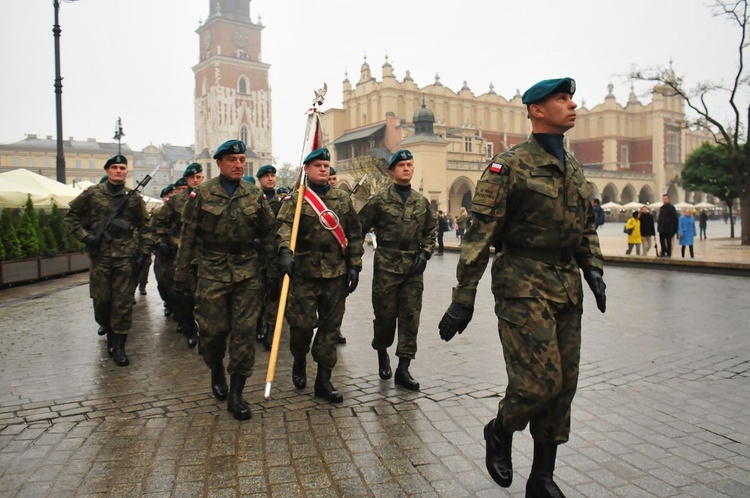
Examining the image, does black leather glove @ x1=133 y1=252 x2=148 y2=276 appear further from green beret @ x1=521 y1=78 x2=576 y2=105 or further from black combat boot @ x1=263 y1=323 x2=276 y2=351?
green beret @ x1=521 y1=78 x2=576 y2=105

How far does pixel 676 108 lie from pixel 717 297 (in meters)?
80.8

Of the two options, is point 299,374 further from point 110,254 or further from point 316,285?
point 110,254

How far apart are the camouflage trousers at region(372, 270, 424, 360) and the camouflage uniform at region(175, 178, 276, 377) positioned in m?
1.23

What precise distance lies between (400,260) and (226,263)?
5.46ft

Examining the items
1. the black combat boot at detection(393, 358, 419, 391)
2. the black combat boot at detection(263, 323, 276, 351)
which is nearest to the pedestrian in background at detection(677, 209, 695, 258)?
the black combat boot at detection(263, 323, 276, 351)

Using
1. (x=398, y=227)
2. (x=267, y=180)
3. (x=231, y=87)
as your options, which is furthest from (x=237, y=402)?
(x=231, y=87)

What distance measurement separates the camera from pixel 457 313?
133 inches

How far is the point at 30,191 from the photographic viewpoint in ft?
54.9

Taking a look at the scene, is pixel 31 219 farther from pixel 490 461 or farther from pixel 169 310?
pixel 490 461

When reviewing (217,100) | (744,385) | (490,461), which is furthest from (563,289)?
(217,100)

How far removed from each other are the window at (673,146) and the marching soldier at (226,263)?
279 feet

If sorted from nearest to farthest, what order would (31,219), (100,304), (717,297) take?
(100,304)
(717,297)
(31,219)

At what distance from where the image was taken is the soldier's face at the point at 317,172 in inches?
220

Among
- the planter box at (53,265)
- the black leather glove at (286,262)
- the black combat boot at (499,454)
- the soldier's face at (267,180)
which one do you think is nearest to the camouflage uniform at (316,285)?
the black leather glove at (286,262)
